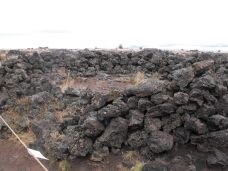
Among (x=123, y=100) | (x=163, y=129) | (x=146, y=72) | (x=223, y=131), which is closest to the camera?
(x=223, y=131)

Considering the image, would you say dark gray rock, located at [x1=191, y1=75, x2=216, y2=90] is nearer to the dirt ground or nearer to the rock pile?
the rock pile

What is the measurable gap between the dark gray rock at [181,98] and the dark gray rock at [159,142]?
1.02m

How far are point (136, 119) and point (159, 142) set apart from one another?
3.64 feet

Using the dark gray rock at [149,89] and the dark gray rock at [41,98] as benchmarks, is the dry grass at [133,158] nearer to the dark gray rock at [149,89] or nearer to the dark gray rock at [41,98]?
the dark gray rock at [149,89]

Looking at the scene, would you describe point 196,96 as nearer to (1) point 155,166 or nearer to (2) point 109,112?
(1) point 155,166

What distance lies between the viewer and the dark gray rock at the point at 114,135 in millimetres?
12141

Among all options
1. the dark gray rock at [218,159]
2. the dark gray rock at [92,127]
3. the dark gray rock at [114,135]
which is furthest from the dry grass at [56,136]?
the dark gray rock at [218,159]

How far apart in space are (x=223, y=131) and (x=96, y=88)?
898cm

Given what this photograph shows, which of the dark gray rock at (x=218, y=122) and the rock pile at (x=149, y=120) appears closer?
the dark gray rock at (x=218, y=122)

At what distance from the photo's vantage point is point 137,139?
12.0 metres

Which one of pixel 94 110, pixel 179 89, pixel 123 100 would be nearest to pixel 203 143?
pixel 179 89

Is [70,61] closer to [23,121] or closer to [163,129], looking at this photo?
[23,121]

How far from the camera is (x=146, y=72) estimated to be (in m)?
22.0

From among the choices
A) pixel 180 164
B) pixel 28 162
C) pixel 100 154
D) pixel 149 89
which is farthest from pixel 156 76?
pixel 180 164
